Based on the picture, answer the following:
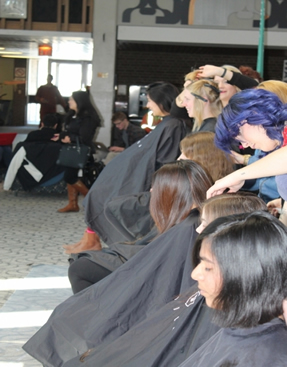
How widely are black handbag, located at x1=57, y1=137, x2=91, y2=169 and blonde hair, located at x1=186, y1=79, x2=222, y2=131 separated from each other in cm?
316

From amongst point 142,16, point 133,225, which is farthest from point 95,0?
point 133,225

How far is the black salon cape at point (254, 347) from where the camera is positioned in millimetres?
1077

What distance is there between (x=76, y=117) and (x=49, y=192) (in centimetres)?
113

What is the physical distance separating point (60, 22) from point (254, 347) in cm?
936

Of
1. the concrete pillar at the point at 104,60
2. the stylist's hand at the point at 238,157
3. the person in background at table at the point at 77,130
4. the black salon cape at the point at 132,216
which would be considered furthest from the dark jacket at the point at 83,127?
the stylist's hand at the point at 238,157

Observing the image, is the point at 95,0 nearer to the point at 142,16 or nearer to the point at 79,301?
the point at 142,16

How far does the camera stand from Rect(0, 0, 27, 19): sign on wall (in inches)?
381

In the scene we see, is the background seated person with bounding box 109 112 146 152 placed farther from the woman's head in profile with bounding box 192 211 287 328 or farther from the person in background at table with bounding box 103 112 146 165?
the woman's head in profile with bounding box 192 211 287 328

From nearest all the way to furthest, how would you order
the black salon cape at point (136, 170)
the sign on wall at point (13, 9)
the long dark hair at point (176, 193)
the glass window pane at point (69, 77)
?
1. the long dark hair at point (176, 193)
2. the black salon cape at point (136, 170)
3. the sign on wall at point (13, 9)
4. the glass window pane at point (69, 77)

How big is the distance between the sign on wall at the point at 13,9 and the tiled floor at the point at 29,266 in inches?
161

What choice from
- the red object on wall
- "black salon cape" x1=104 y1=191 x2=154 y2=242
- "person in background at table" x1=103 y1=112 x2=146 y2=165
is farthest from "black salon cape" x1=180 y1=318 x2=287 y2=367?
the red object on wall

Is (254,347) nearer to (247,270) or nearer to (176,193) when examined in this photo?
(247,270)

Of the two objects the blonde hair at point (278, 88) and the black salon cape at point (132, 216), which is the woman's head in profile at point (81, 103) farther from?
the blonde hair at point (278, 88)

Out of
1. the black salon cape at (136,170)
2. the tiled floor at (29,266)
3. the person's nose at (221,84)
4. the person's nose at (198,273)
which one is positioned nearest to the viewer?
the person's nose at (198,273)
